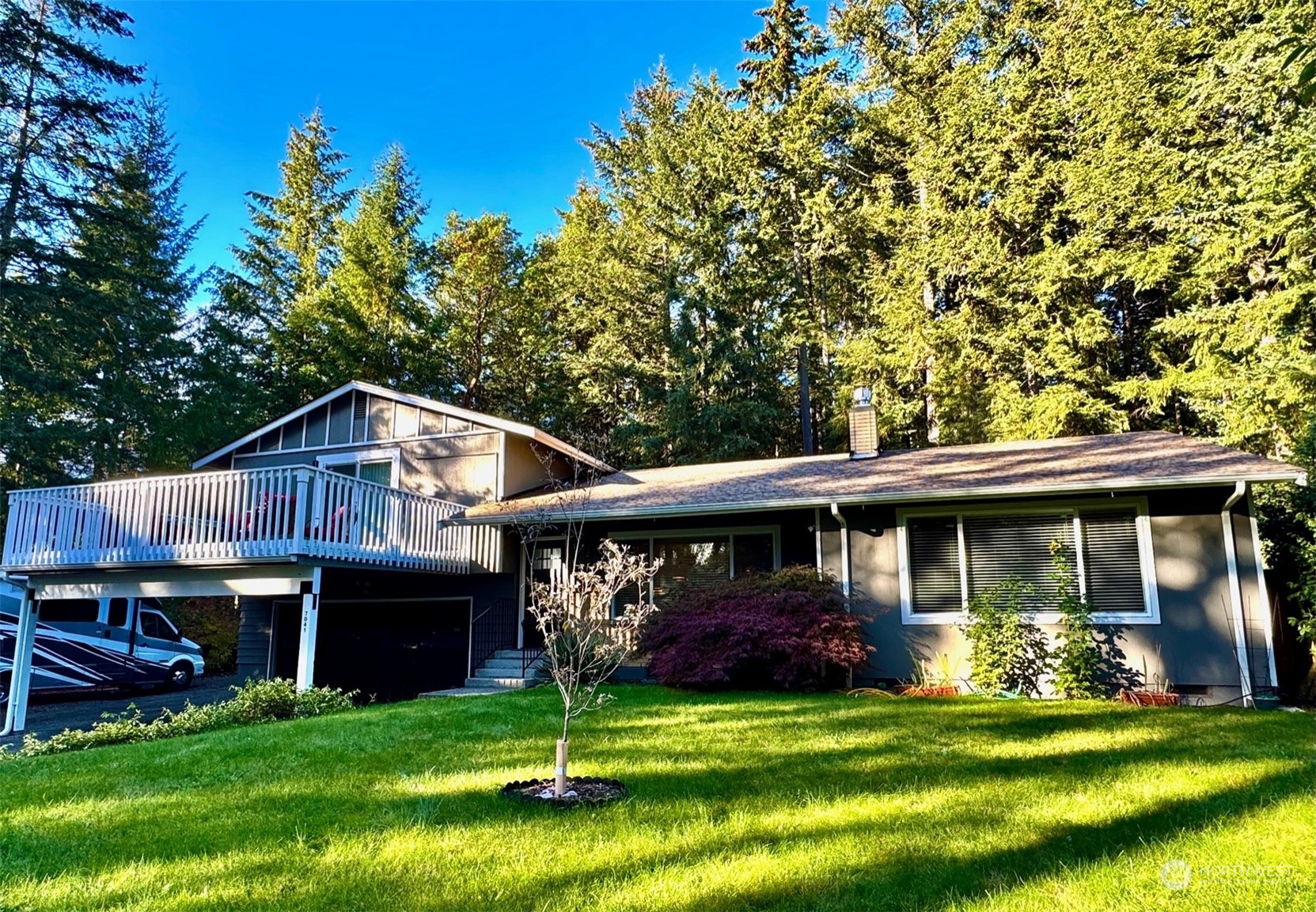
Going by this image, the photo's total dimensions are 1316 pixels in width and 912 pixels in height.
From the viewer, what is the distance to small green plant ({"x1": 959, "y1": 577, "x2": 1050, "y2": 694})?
8961mm

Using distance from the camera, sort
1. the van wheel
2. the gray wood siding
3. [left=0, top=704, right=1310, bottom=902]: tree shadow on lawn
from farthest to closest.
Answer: the van wheel < the gray wood siding < [left=0, top=704, right=1310, bottom=902]: tree shadow on lawn

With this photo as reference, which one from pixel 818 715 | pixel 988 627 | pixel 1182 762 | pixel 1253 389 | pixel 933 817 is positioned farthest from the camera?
pixel 1253 389

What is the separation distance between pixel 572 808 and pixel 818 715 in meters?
3.73

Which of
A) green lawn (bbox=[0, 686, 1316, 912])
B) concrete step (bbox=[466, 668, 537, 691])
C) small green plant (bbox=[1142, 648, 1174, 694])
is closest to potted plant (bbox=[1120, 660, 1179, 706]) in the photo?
small green plant (bbox=[1142, 648, 1174, 694])

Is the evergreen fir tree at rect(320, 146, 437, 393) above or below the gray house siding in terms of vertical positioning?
above

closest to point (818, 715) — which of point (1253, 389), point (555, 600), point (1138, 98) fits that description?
point (555, 600)

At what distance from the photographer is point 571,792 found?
4.43 meters

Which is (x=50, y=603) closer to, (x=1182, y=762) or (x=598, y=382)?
(x=598, y=382)

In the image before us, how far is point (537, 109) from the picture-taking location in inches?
715

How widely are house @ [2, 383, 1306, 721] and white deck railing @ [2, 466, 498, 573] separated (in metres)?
0.03

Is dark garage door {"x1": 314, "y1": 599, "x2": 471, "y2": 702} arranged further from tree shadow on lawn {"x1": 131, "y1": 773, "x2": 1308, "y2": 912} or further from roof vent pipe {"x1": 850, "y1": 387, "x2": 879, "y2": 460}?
tree shadow on lawn {"x1": 131, "y1": 773, "x2": 1308, "y2": 912}

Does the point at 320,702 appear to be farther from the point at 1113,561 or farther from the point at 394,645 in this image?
the point at 1113,561

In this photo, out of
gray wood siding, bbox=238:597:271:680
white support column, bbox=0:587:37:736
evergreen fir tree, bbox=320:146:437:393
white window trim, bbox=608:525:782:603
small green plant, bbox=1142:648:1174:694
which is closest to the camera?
small green plant, bbox=1142:648:1174:694

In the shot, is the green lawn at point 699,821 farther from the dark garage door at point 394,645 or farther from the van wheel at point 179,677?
the van wheel at point 179,677
